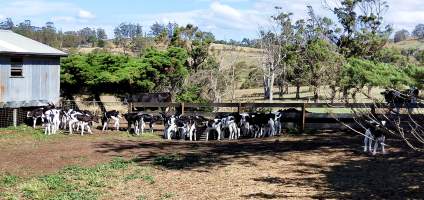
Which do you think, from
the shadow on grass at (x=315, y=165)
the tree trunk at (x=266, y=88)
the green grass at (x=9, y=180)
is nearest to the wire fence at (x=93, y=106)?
the shadow on grass at (x=315, y=165)

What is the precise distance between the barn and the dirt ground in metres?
5.59

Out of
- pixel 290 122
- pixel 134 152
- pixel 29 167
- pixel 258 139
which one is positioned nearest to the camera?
pixel 29 167

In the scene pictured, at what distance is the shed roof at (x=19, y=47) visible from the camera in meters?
27.6

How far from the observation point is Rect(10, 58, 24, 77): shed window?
1105 inches

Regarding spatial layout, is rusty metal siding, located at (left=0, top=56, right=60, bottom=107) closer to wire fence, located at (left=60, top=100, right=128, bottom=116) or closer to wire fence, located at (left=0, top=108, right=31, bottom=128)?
wire fence, located at (left=0, top=108, right=31, bottom=128)

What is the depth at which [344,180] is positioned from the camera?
13.8 meters

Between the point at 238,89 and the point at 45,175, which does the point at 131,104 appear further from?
the point at 238,89

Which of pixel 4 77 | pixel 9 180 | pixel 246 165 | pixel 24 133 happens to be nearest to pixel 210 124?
pixel 246 165

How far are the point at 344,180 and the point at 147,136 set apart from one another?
12.0 metres

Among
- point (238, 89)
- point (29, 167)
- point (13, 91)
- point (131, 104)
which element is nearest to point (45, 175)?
point (29, 167)

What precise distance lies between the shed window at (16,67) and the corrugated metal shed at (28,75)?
119mm

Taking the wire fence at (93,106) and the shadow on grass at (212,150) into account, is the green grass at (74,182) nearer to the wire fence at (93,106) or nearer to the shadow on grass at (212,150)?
the shadow on grass at (212,150)

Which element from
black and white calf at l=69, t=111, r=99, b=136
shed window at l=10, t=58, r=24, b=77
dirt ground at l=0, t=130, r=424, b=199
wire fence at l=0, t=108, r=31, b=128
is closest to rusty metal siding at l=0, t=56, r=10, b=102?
shed window at l=10, t=58, r=24, b=77

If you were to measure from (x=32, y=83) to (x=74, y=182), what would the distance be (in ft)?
53.9
